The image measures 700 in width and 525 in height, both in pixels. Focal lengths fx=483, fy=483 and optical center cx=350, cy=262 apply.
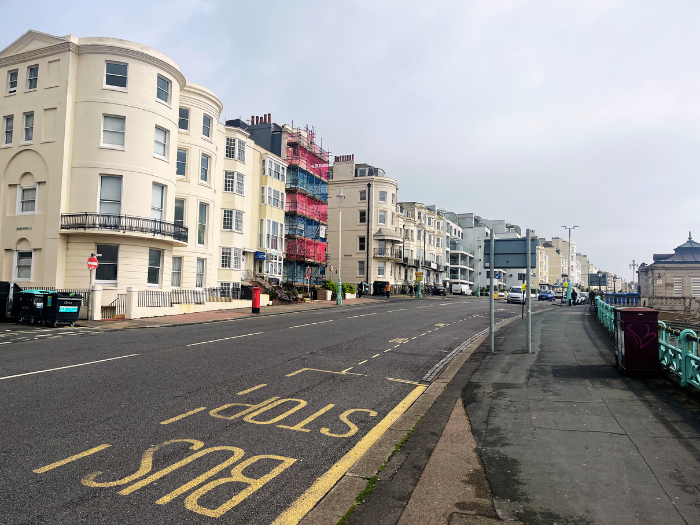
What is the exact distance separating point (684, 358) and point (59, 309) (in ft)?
65.1

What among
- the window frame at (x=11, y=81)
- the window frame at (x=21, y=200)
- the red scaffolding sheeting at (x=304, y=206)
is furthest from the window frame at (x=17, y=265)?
the red scaffolding sheeting at (x=304, y=206)

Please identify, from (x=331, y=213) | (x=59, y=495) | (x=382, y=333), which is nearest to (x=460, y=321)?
(x=382, y=333)

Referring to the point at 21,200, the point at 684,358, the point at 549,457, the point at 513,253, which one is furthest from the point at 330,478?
the point at 21,200

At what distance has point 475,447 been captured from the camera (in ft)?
18.1

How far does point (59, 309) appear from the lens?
18.7m

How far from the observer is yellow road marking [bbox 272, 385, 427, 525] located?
3.94 meters

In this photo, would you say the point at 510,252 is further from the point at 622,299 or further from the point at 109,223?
the point at 622,299

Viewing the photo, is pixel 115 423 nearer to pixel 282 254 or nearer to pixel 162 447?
pixel 162 447

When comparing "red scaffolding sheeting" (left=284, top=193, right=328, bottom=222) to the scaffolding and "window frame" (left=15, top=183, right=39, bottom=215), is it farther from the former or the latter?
"window frame" (left=15, top=183, right=39, bottom=215)

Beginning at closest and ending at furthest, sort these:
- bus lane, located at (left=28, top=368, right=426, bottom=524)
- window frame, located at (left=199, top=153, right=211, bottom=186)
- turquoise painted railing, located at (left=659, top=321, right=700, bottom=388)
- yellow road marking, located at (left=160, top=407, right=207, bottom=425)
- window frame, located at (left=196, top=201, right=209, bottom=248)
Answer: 1. bus lane, located at (left=28, top=368, right=426, bottom=524)
2. yellow road marking, located at (left=160, top=407, right=207, bottom=425)
3. turquoise painted railing, located at (left=659, top=321, right=700, bottom=388)
4. window frame, located at (left=199, top=153, right=211, bottom=186)
5. window frame, located at (left=196, top=201, right=209, bottom=248)

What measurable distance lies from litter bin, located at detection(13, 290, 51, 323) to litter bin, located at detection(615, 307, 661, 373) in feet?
64.9

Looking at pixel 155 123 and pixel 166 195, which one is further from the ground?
pixel 155 123

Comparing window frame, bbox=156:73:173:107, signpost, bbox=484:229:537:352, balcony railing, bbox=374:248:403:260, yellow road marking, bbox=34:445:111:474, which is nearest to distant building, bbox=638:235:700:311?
balcony railing, bbox=374:248:403:260

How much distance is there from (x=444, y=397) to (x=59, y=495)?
5.60 meters
